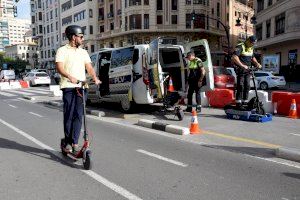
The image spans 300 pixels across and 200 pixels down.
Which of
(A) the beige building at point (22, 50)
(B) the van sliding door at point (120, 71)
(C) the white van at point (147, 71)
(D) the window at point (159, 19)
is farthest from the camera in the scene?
(A) the beige building at point (22, 50)

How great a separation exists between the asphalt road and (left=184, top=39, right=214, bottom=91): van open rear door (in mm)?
3771

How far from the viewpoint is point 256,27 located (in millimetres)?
45438

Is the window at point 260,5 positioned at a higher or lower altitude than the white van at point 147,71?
higher

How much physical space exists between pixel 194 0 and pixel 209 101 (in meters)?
45.4

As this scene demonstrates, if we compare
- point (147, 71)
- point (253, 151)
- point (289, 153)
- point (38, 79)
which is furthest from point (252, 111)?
point (38, 79)

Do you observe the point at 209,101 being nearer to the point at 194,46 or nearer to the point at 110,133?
the point at 194,46

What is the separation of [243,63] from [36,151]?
5810mm

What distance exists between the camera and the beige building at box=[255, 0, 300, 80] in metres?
33.8

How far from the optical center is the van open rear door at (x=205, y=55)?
1095 centimetres

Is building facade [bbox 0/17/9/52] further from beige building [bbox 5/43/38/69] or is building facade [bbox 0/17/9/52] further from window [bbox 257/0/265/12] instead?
window [bbox 257/0/265/12]

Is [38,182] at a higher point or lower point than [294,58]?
lower

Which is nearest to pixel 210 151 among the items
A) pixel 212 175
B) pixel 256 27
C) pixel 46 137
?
pixel 212 175

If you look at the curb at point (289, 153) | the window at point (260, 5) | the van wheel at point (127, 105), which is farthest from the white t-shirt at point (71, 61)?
the window at point (260, 5)

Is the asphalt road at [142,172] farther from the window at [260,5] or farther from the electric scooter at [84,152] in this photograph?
the window at [260,5]
